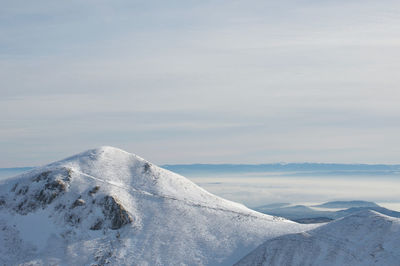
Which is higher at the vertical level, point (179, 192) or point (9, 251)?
point (179, 192)

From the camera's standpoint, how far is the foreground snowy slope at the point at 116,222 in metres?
84.4

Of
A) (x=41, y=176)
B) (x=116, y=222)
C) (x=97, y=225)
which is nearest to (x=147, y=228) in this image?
(x=116, y=222)

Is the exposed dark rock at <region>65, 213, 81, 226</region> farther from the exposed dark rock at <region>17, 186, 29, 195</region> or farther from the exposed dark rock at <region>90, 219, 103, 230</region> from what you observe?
the exposed dark rock at <region>17, 186, 29, 195</region>

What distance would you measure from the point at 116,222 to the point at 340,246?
36.8 meters

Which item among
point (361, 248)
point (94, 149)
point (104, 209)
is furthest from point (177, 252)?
point (94, 149)

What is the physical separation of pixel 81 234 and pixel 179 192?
75.3 feet

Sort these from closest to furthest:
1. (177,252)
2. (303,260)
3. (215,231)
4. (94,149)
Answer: (303,260) → (177,252) → (215,231) → (94,149)

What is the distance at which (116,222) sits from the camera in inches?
3593

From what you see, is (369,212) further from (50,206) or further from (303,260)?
(50,206)

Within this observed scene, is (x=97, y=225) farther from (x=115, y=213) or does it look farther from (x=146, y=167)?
(x=146, y=167)

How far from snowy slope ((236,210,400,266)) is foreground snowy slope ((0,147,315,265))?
4844mm

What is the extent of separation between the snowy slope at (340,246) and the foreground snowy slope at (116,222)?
4844mm

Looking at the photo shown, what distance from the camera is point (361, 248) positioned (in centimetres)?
7906

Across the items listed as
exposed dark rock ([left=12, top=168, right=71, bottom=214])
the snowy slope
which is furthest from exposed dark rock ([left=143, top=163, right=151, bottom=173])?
the snowy slope
